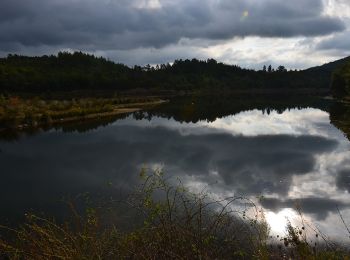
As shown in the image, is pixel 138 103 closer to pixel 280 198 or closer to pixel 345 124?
pixel 345 124

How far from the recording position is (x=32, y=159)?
120 feet

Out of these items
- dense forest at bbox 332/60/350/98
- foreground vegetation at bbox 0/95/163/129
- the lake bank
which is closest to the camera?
the lake bank

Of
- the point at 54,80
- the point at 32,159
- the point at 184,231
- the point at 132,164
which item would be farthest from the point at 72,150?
the point at 54,80

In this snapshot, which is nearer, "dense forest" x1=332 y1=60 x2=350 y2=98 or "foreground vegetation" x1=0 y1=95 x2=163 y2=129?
"foreground vegetation" x1=0 y1=95 x2=163 y2=129

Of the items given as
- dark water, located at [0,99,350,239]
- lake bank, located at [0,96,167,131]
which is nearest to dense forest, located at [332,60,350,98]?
lake bank, located at [0,96,167,131]

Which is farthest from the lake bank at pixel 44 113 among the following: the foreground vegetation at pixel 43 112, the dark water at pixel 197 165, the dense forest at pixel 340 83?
the dense forest at pixel 340 83

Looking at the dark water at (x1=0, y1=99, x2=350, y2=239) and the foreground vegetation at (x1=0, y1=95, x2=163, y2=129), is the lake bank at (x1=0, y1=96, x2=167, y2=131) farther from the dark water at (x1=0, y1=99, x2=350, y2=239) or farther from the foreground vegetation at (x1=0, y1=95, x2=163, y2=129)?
the dark water at (x1=0, y1=99, x2=350, y2=239)

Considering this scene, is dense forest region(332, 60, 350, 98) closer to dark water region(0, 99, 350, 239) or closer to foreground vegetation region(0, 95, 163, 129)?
foreground vegetation region(0, 95, 163, 129)

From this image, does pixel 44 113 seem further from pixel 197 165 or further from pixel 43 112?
pixel 197 165

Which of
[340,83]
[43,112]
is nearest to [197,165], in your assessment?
[43,112]

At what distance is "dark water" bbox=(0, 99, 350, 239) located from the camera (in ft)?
71.9

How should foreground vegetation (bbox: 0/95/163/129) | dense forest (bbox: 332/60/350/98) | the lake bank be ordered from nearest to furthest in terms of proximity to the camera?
the lake bank, foreground vegetation (bbox: 0/95/163/129), dense forest (bbox: 332/60/350/98)

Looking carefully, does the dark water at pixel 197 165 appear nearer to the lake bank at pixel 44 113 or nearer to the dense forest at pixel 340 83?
the lake bank at pixel 44 113

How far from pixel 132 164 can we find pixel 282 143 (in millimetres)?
17893
